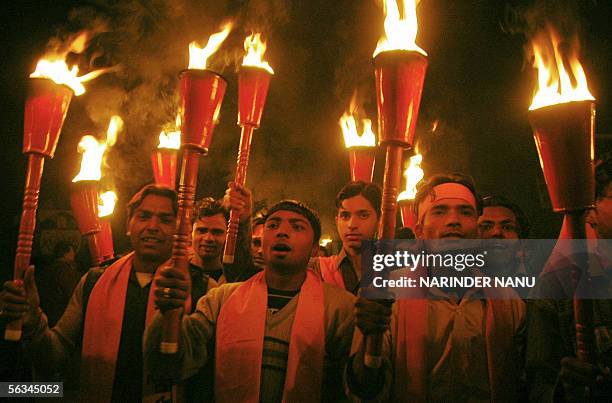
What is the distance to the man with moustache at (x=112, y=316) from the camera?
9.81 ft

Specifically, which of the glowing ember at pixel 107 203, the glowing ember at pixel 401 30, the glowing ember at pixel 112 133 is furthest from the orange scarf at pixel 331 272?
the glowing ember at pixel 112 133

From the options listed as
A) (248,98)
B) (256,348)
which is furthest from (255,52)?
(256,348)

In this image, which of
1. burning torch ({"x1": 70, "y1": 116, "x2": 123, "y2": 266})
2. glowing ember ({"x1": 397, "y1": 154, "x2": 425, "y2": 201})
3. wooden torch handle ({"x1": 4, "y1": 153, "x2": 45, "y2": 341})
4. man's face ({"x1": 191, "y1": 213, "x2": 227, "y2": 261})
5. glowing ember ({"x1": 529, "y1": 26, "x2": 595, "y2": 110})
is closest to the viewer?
glowing ember ({"x1": 529, "y1": 26, "x2": 595, "y2": 110})

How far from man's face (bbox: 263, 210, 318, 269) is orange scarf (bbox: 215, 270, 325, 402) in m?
0.22

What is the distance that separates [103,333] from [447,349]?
2367mm

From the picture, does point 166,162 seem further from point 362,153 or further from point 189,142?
point 189,142

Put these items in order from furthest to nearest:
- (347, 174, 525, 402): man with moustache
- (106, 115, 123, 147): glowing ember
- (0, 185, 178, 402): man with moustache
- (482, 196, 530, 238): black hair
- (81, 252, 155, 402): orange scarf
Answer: (106, 115, 123, 147): glowing ember < (482, 196, 530, 238): black hair < (81, 252, 155, 402): orange scarf < (0, 185, 178, 402): man with moustache < (347, 174, 525, 402): man with moustache

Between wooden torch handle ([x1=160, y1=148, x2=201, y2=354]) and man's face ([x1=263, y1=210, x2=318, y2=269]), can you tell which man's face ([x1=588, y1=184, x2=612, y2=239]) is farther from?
wooden torch handle ([x1=160, y1=148, x2=201, y2=354])

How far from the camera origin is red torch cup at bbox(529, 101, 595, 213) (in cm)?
201

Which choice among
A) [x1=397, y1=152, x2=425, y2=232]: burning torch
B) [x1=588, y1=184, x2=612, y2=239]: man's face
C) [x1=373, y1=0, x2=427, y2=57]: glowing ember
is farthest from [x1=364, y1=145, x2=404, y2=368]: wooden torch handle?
[x1=397, y1=152, x2=425, y2=232]: burning torch

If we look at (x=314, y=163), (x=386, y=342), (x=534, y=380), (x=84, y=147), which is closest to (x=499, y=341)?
(x=534, y=380)

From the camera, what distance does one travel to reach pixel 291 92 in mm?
12461

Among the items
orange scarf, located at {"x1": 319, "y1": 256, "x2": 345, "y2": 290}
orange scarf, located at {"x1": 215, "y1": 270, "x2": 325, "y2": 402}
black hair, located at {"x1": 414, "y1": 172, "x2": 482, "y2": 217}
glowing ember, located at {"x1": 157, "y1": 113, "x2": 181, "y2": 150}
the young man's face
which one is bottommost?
orange scarf, located at {"x1": 215, "y1": 270, "x2": 325, "y2": 402}

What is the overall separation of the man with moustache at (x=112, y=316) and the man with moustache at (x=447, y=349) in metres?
1.50
